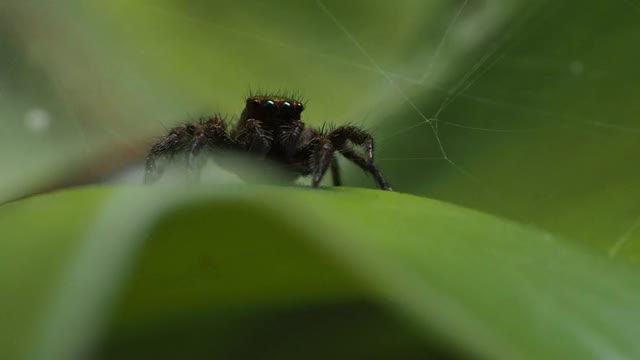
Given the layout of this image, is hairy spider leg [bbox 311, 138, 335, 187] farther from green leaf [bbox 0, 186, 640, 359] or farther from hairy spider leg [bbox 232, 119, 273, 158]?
green leaf [bbox 0, 186, 640, 359]

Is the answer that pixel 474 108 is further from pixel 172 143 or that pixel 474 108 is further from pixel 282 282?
pixel 282 282

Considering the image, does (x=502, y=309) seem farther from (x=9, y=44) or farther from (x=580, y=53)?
(x=9, y=44)

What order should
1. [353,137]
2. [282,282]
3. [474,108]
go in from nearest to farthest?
[282,282]
[474,108]
[353,137]

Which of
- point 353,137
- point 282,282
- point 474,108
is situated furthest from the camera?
point 353,137

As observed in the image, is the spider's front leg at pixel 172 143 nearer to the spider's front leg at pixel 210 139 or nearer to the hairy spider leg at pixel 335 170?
the spider's front leg at pixel 210 139

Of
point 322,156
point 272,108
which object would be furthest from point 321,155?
point 272,108

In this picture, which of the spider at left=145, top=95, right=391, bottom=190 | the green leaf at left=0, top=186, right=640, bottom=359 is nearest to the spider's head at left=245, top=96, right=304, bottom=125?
the spider at left=145, top=95, right=391, bottom=190
